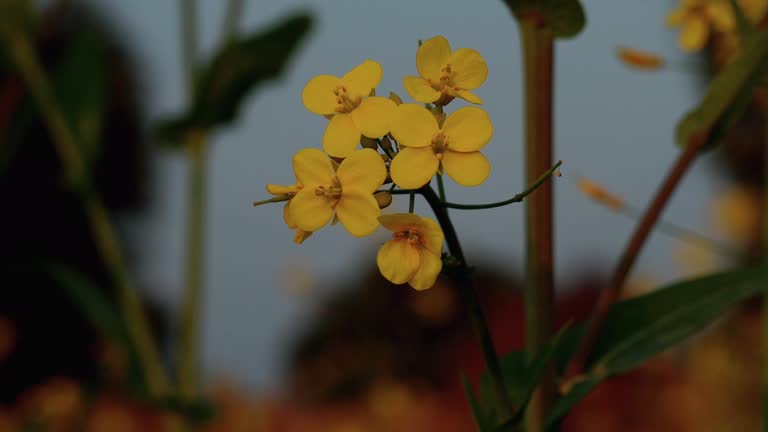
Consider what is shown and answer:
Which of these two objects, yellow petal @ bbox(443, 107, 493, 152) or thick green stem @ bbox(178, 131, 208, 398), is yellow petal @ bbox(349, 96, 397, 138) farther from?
thick green stem @ bbox(178, 131, 208, 398)

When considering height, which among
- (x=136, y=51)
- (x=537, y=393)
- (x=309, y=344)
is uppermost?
(x=537, y=393)

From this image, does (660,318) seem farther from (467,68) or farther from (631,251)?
(467,68)

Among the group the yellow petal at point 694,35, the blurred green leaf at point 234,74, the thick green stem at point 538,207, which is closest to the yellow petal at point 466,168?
the thick green stem at point 538,207

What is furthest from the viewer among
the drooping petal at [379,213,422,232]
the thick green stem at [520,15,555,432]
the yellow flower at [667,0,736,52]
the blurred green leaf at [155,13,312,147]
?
the blurred green leaf at [155,13,312,147]

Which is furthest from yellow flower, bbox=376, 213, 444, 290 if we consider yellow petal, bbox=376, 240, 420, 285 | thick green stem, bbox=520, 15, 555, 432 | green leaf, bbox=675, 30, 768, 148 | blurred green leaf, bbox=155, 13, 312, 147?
blurred green leaf, bbox=155, 13, 312, 147

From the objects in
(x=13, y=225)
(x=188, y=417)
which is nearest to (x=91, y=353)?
(x=13, y=225)

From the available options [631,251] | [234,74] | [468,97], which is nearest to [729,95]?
[631,251]

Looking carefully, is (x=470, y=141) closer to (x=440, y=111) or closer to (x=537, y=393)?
(x=440, y=111)
